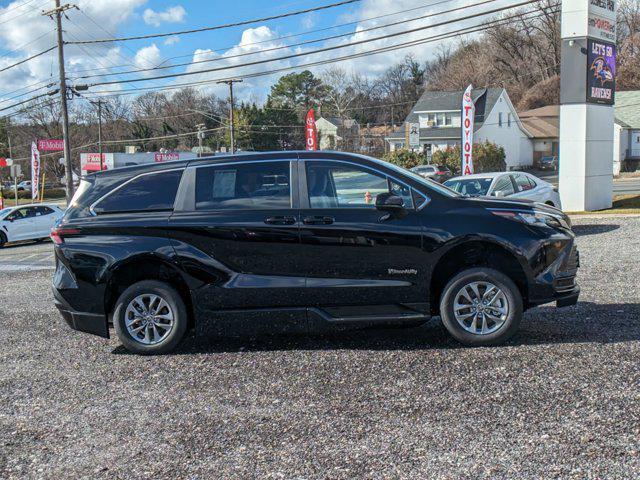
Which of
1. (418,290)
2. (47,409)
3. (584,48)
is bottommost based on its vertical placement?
(47,409)

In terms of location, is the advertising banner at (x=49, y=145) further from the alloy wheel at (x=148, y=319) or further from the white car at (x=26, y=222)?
the alloy wheel at (x=148, y=319)

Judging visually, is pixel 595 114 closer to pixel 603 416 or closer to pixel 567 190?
pixel 567 190

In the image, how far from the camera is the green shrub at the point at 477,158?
2170 inches

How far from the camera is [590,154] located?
2080 centimetres

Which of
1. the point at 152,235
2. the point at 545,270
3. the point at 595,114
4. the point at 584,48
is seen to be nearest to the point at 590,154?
the point at 595,114

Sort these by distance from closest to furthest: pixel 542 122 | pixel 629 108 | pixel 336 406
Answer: pixel 336 406
pixel 629 108
pixel 542 122

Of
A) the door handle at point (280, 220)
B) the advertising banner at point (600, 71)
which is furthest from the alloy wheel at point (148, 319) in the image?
the advertising banner at point (600, 71)

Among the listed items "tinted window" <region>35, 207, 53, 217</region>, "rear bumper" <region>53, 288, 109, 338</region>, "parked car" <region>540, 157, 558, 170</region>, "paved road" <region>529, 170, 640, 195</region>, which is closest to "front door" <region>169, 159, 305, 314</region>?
"rear bumper" <region>53, 288, 109, 338</region>

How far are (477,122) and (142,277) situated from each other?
207 ft

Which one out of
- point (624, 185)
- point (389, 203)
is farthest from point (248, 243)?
point (624, 185)

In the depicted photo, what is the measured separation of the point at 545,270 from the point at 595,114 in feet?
54.9

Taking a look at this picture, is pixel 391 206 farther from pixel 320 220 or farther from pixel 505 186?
pixel 505 186

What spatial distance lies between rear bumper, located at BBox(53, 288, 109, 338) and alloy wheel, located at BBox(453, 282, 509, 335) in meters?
3.33

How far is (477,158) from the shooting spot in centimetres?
5591
